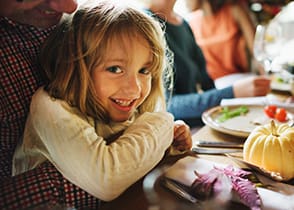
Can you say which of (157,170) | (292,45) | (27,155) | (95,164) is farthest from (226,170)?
(292,45)

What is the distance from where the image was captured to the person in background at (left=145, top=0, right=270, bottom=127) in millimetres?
1269

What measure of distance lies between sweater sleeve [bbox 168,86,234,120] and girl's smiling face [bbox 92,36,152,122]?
52 centimetres

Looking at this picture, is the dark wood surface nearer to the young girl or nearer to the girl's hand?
the young girl

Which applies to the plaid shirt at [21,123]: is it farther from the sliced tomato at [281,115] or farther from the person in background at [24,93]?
the sliced tomato at [281,115]

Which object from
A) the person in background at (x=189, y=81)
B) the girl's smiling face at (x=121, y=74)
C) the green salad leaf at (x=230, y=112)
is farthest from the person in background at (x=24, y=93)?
the green salad leaf at (x=230, y=112)

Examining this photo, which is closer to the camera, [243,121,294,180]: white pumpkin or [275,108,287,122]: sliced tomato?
[243,121,294,180]: white pumpkin

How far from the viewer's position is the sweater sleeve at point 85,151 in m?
0.62

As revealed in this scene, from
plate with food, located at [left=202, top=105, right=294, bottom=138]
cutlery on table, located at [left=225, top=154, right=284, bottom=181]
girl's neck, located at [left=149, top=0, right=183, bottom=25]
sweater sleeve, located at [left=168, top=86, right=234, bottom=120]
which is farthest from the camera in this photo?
girl's neck, located at [left=149, top=0, right=183, bottom=25]

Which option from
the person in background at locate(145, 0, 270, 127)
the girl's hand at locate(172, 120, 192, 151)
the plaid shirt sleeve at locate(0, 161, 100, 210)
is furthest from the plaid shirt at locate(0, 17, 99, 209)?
the person in background at locate(145, 0, 270, 127)

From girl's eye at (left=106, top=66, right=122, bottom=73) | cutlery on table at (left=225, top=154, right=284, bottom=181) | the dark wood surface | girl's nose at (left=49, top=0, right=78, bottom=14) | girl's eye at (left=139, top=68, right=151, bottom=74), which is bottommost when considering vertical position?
the dark wood surface

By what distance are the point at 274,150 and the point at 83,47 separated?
15.9 inches

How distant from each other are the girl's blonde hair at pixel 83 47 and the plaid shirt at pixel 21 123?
30 millimetres

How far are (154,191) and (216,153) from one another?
9.0 inches

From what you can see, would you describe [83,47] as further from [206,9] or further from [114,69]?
[206,9]
